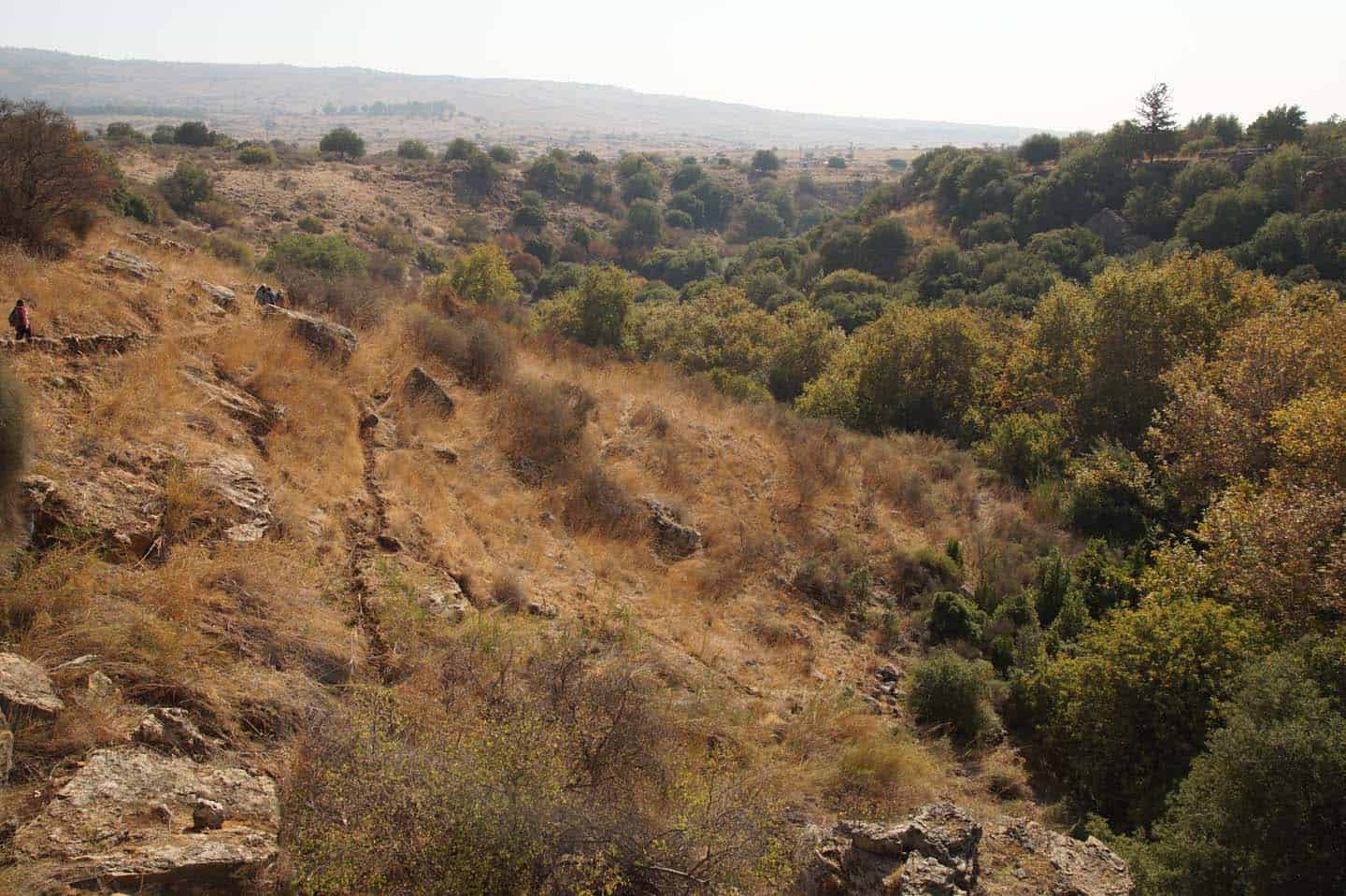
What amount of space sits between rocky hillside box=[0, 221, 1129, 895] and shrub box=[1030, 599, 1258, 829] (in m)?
0.82

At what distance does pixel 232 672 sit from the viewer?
5.56 metres

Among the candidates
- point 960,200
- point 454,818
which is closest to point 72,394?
point 454,818

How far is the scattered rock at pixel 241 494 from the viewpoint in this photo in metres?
7.00

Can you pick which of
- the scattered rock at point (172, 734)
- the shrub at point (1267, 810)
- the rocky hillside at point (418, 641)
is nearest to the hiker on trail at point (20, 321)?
the rocky hillside at point (418, 641)

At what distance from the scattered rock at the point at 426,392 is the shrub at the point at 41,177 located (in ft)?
16.0

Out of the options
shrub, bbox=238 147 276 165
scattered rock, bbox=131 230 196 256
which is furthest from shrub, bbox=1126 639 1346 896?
shrub, bbox=238 147 276 165

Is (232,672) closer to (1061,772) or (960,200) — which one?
(1061,772)

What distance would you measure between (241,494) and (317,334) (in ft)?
15.5

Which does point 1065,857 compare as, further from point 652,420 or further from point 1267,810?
point 652,420

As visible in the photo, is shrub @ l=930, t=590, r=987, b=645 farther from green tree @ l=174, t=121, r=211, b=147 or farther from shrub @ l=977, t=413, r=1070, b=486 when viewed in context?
green tree @ l=174, t=121, r=211, b=147

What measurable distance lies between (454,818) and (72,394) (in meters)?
6.03

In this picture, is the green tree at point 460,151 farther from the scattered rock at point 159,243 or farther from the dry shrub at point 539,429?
the dry shrub at point 539,429

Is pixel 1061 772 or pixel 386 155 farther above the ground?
pixel 386 155

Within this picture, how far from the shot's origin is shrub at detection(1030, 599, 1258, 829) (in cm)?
778
